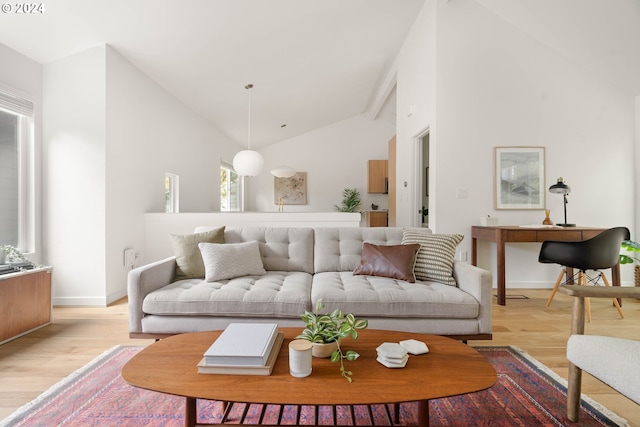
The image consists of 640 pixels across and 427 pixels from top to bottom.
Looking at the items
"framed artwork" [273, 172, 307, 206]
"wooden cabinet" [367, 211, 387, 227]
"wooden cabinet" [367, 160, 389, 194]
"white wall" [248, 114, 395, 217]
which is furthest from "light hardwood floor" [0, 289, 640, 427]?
"framed artwork" [273, 172, 307, 206]

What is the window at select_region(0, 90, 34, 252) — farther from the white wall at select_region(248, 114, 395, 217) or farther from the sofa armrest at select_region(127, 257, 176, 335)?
the white wall at select_region(248, 114, 395, 217)

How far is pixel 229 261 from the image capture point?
246 cm

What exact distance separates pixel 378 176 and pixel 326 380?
7.67 m

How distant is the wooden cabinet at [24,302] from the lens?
248 cm

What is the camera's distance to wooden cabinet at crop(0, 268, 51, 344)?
2.48m

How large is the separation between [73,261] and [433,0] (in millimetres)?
4821

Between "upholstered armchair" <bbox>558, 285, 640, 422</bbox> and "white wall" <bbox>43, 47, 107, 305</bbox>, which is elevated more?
"white wall" <bbox>43, 47, 107, 305</bbox>

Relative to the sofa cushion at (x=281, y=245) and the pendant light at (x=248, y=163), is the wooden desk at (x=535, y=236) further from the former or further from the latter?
the pendant light at (x=248, y=163)

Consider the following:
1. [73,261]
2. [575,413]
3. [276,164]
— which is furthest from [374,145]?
[575,413]

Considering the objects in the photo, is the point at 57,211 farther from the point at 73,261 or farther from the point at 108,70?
the point at 108,70

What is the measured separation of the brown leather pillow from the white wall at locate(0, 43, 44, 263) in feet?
10.2

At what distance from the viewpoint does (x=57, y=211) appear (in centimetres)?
343

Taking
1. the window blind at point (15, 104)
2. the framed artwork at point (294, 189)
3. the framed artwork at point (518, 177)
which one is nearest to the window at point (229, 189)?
the framed artwork at point (294, 189)

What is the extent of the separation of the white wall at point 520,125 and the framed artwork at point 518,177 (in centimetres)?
8
